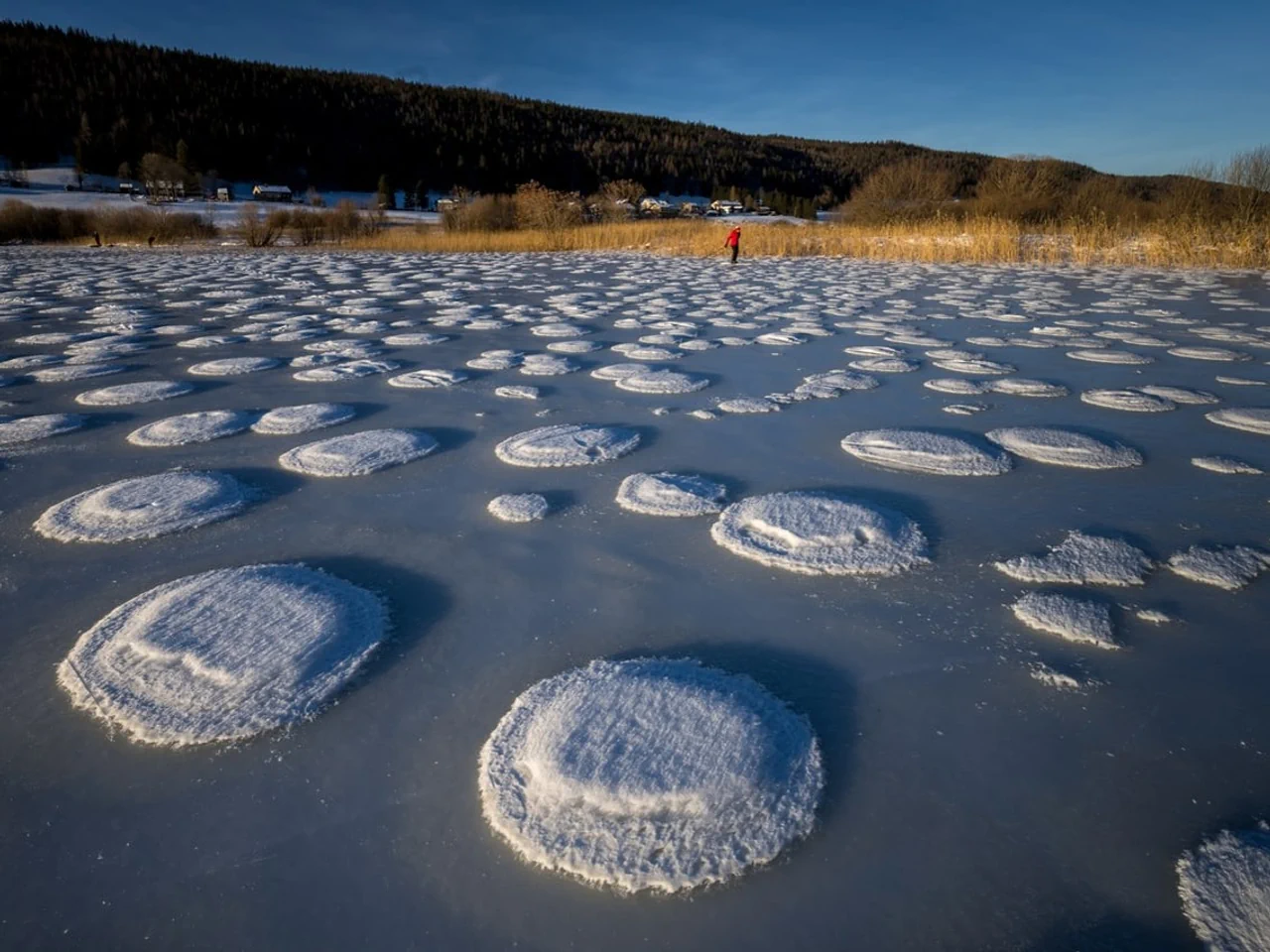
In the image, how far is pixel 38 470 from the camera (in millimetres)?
1956

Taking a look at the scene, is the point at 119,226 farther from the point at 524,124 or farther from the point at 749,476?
the point at 524,124

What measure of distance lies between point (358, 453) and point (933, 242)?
11890 millimetres

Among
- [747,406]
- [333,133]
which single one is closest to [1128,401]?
[747,406]

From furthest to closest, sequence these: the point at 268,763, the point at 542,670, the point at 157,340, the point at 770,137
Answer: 1. the point at 770,137
2. the point at 157,340
3. the point at 542,670
4. the point at 268,763

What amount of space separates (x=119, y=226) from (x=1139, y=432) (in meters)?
20.8

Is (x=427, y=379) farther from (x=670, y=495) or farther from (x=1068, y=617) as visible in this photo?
(x=1068, y=617)

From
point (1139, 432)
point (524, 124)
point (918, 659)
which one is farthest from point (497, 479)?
point (524, 124)

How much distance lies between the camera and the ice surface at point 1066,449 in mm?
1955

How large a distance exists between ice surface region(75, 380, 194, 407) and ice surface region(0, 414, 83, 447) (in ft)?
0.66

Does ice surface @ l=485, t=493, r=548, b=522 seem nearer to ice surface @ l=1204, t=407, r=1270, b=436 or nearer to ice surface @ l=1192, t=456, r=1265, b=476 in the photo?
ice surface @ l=1192, t=456, r=1265, b=476

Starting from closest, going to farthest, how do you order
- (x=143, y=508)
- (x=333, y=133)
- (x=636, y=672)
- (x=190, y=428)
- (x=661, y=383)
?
(x=636, y=672) < (x=143, y=508) < (x=190, y=428) < (x=661, y=383) < (x=333, y=133)

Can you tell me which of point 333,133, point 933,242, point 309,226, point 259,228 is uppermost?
point 333,133

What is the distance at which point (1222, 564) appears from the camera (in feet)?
4.58

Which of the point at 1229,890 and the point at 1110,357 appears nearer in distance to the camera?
the point at 1229,890
